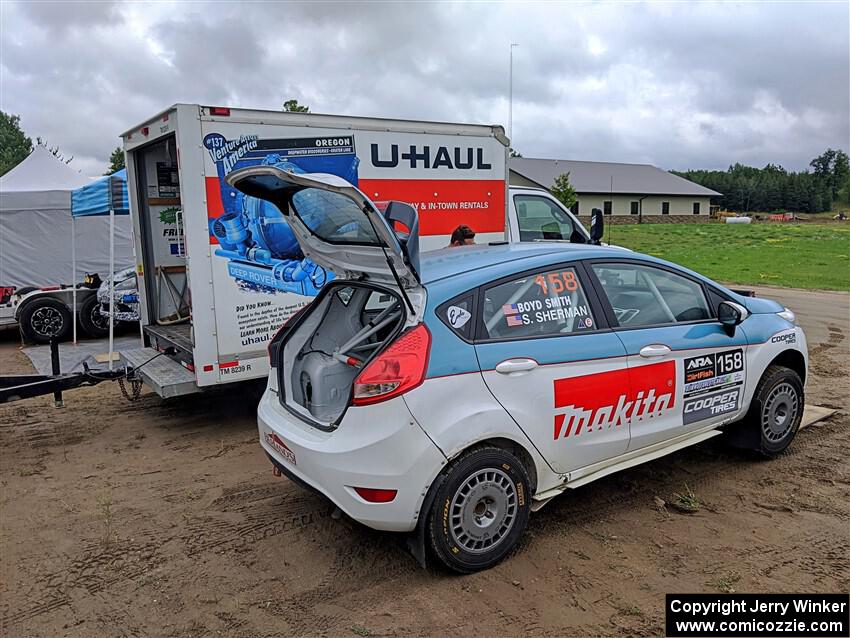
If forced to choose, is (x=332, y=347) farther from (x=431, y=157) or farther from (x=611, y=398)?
(x=431, y=157)

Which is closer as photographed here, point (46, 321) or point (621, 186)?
point (46, 321)

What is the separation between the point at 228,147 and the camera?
18.9 feet

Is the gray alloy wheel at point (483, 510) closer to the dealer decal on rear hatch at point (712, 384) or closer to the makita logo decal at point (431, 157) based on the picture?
the dealer decal on rear hatch at point (712, 384)

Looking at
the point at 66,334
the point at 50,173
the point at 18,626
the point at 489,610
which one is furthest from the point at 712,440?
the point at 50,173

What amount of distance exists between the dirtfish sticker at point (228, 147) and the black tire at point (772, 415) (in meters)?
4.60


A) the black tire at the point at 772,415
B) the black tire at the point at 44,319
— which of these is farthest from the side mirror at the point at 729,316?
the black tire at the point at 44,319

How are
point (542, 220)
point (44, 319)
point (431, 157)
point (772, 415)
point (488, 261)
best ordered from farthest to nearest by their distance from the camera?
point (44, 319), point (542, 220), point (431, 157), point (772, 415), point (488, 261)

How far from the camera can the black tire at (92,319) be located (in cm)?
1156

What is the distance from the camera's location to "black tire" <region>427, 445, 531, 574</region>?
336cm

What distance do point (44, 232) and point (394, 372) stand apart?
1322 cm

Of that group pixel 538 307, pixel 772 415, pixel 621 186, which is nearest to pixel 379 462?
pixel 538 307

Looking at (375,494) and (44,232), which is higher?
(44,232)

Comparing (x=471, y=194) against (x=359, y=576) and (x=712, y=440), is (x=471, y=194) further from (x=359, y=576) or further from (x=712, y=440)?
(x=359, y=576)

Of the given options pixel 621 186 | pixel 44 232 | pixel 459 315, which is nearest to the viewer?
pixel 459 315
